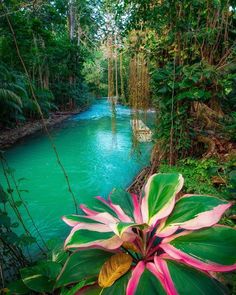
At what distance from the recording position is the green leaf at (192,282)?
2.15 ft

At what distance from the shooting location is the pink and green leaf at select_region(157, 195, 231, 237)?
757mm

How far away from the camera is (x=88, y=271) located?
773 mm

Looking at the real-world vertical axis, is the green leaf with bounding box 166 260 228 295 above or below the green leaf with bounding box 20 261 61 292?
above

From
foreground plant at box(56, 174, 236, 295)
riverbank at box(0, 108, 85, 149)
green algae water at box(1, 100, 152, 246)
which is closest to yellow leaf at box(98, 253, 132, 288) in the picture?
foreground plant at box(56, 174, 236, 295)

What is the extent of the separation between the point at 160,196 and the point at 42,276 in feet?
2.15

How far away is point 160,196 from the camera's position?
0.88m

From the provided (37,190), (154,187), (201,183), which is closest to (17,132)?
(37,190)

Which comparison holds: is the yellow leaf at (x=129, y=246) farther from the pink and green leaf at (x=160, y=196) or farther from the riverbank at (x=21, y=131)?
the riverbank at (x=21, y=131)

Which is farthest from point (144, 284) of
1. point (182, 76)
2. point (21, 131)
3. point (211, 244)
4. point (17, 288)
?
point (21, 131)

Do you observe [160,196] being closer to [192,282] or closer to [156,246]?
[156,246]

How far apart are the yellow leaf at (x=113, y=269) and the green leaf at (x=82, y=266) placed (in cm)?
3

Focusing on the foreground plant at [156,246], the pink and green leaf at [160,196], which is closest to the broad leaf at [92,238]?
the foreground plant at [156,246]

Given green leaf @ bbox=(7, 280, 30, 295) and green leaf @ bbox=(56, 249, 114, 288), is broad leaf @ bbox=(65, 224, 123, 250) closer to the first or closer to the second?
green leaf @ bbox=(56, 249, 114, 288)

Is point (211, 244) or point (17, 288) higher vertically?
point (211, 244)
